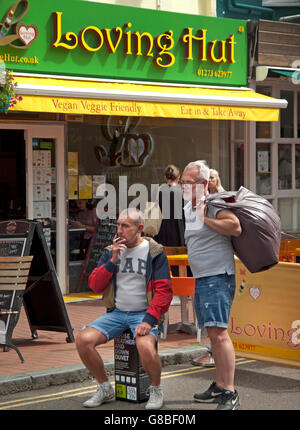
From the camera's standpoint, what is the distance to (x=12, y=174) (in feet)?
40.4

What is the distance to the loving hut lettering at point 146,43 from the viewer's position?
36.9 feet

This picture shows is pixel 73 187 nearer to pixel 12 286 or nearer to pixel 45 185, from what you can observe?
pixel 45 185

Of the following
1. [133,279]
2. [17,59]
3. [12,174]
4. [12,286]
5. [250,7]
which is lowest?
[12,286]

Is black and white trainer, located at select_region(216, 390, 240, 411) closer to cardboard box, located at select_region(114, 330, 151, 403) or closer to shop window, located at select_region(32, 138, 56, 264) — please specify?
cardboard box, located at select_region(114, 330, 151, 403)

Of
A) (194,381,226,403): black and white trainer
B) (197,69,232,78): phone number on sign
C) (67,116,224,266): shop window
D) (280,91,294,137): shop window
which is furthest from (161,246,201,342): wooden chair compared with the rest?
(280,91,294,137): shop window

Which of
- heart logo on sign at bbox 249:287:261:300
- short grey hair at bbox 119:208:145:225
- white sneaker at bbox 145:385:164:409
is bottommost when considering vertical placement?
white sneaker at bbox 145:385:164:409

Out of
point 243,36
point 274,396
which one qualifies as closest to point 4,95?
point 274,396

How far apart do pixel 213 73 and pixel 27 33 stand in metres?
3.44

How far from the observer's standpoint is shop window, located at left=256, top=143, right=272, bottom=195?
1383cm

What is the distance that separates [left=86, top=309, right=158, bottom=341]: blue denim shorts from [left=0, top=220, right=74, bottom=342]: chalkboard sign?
214cm

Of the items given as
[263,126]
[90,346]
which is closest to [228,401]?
[90,346]

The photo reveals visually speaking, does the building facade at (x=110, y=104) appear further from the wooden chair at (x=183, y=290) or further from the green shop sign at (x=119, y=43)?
the wooden chair at (x=183, y=290)

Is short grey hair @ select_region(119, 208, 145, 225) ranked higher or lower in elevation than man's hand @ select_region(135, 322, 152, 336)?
higher
